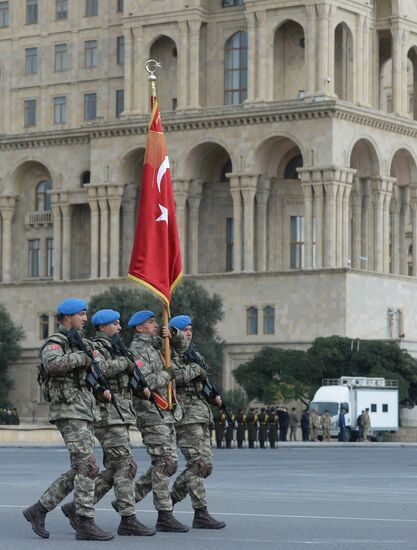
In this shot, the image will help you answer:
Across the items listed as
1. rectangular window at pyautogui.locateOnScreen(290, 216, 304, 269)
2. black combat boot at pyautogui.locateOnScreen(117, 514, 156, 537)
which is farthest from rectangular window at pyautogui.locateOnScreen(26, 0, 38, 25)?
black combat boot at pyautogui.locateOnScreen(117, 514, 156, 537)

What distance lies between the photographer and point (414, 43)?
8881cm

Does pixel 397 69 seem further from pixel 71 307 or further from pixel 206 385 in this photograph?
pixel 71 307

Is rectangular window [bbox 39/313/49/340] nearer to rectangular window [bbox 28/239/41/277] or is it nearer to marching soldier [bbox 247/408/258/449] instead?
rectangular window [bbox 28/239/41/277]

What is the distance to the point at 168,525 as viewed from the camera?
772 inches

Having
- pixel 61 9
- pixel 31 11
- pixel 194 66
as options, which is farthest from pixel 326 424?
pixel 31 11

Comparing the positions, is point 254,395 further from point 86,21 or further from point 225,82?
point 86,21

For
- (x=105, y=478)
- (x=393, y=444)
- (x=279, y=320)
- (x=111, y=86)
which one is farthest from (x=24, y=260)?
(x=105, y=478)

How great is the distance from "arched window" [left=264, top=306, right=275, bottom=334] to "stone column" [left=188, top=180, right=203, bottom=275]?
16.3ft

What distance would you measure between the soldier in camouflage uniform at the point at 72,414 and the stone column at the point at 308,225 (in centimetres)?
6342

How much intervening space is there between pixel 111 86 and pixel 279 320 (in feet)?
54.4

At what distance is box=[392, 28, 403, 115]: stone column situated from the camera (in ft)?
A: 285

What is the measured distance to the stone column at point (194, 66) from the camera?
86.3 m

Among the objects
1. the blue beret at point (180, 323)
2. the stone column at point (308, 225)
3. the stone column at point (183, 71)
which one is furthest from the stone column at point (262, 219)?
the blue beret at point (180, 323)

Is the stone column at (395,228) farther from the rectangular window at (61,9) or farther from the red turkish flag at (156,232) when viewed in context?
the red turkish flag at (156,232)
